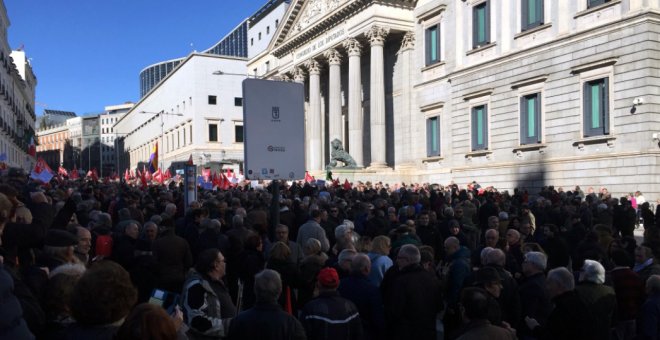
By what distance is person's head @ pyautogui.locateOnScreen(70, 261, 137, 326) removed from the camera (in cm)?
322

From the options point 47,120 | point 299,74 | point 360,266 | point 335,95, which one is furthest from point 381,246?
point 47,120

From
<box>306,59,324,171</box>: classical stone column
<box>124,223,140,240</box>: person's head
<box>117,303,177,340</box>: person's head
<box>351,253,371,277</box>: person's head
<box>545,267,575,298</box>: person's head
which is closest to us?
<box>117,303,177,340</box>: person's head

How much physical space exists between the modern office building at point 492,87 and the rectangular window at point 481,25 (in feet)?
0.31

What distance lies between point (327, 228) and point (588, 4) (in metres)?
19.6

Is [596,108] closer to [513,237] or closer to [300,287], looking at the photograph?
[513,237]

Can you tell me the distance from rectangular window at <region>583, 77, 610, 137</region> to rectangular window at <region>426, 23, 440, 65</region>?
38.0 ft

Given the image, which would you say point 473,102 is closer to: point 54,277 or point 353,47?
point 353,47

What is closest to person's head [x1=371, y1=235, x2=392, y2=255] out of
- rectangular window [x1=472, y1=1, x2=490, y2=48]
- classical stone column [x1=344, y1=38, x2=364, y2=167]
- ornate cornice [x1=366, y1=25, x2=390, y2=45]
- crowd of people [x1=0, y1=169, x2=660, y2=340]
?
crowd of people [x1=0, y1=169, x2=660, y2=340]

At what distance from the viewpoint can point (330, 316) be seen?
4895mm

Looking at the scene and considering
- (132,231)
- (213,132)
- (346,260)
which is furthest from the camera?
(213,132)

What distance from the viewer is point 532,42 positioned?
27734 millimetres

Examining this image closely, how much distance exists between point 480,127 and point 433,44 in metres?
7.20

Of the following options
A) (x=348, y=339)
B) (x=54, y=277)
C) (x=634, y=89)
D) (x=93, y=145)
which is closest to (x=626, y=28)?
(x=634, y=89)

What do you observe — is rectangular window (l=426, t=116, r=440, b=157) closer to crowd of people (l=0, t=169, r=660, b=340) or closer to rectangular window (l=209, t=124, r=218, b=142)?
crowd of people (l=0, t=169, r=660, b=340)
